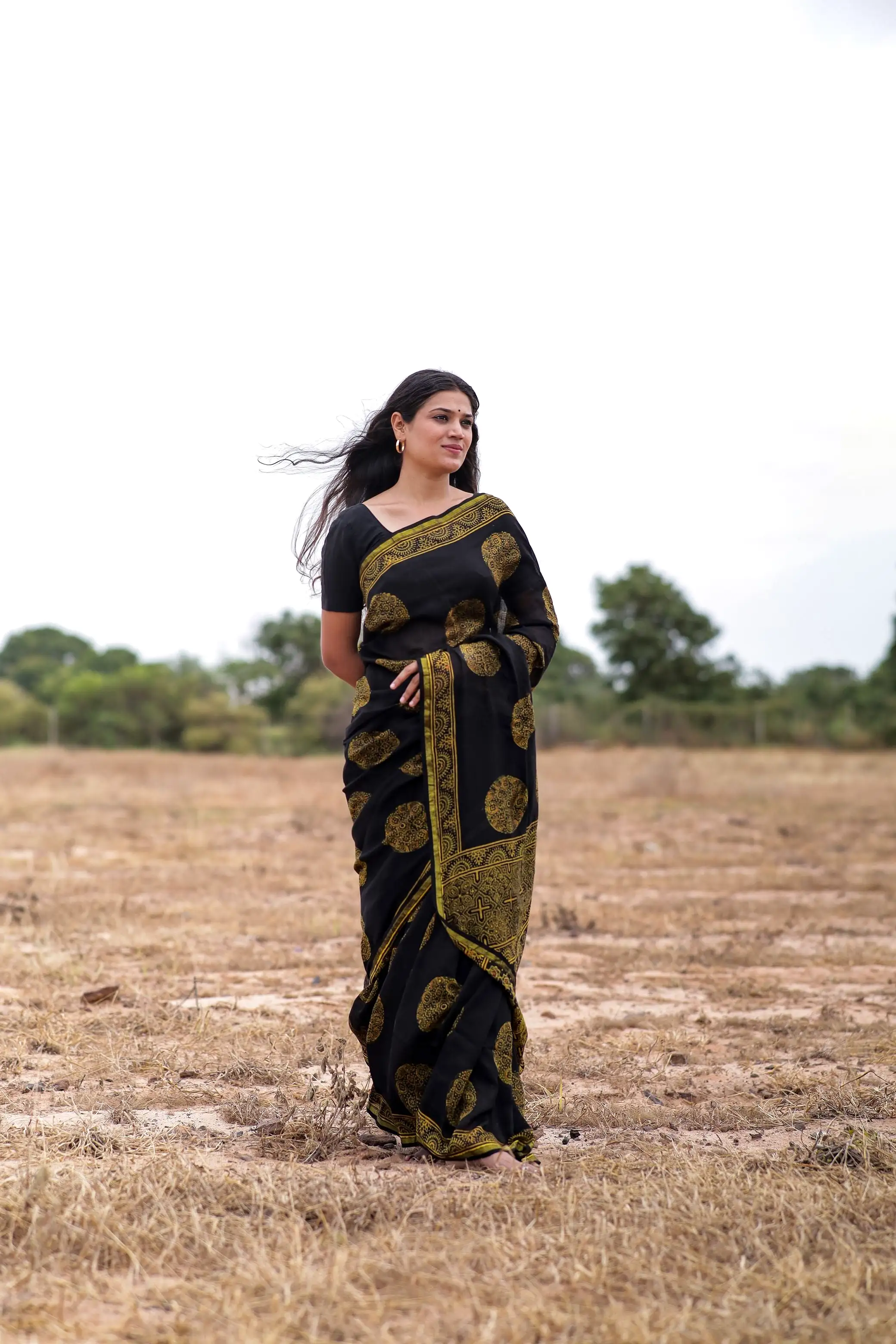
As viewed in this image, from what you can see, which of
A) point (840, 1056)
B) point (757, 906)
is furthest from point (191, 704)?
point (840, 1056)

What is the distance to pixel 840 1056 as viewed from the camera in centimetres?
463

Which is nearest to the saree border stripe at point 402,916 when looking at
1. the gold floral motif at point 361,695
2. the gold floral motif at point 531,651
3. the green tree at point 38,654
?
the gold floral motif at point 361,695

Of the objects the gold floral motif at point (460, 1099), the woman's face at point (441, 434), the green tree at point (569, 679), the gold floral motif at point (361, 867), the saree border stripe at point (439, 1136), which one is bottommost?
the saree border stripe at point (439, 1136)

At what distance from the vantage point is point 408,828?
3.50m

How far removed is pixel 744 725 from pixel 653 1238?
33.0 meters

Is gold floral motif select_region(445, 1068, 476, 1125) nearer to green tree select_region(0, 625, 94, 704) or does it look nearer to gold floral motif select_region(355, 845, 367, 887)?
gold floral motif select_region(355, 845, 367, 887)

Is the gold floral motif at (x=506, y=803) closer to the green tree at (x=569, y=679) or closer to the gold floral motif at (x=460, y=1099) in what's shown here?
the gold floral motif at (x=460, y=1099)

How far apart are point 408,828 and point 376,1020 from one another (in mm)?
566

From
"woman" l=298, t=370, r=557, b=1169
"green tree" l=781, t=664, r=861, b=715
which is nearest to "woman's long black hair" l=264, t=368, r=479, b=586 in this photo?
"woman" l=298, t=370, r=557, b=1169

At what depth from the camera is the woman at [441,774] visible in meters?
3.40

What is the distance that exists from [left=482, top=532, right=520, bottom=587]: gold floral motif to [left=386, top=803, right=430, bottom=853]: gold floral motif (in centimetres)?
69

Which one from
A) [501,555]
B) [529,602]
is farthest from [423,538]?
[529,602]

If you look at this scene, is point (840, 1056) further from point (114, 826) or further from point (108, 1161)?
point (114, 826)

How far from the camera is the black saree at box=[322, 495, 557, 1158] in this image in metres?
3.40
